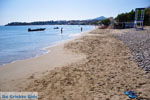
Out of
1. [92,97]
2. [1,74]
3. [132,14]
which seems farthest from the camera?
[132,14]

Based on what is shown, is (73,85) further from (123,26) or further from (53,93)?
(123,26)

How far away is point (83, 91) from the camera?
3.92 meters

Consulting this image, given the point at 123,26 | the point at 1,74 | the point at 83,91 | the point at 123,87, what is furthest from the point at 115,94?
the point at 123,26

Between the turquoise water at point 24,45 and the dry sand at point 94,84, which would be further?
the turquoise water at point 24,45

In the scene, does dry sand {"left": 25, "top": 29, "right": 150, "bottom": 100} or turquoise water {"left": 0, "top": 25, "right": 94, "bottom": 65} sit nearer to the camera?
dry sand {"left": 25, "top": 29, "right": 150, "bottom": 100}

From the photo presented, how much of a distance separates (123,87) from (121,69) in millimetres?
1743

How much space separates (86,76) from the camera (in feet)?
16.7

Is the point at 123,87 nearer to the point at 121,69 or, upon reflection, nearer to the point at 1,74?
the point at 121,69

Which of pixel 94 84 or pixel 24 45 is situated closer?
pixel 94 84

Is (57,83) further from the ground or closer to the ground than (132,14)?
closer to the ground

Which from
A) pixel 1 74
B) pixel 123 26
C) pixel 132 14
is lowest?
pixel 1 74

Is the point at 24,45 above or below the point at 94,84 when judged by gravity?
above

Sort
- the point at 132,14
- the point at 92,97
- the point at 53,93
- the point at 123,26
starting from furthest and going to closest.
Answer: the point at 132,14 < the point at 123,26 < the point at 53,93 < the point at 92,97

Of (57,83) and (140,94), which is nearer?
(140,94)
